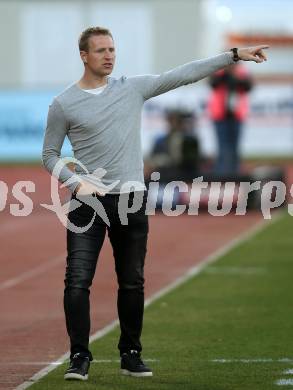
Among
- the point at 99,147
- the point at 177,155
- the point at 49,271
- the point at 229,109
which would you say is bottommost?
Result: the point at 177,155

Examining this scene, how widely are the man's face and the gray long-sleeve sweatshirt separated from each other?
0.48 ft

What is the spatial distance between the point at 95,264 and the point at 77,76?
3589 cm

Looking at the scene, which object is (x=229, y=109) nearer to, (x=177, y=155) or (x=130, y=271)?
(x=177, y=155)

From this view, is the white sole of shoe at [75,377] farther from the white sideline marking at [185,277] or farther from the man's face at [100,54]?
the man's face at [100,54]

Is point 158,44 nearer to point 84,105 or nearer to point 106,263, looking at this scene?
point 106,263

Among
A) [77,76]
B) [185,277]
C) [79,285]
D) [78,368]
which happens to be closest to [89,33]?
[79,285]

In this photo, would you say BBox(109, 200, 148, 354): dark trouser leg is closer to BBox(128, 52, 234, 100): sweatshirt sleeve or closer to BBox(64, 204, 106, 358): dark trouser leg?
BBox(64, 204, 106, 358): dark trouser leg

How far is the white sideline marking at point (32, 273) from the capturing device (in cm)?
1452

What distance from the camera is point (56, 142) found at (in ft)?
29.2

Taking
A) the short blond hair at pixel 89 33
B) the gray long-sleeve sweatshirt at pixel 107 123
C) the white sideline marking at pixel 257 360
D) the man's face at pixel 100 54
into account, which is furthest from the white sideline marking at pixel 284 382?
the short blond hair at pixel 89 33

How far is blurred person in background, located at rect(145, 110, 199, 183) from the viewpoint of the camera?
77.3 feet

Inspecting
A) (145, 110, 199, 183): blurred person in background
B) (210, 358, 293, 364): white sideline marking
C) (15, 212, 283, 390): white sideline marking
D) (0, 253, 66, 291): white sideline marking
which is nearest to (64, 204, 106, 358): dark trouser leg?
(15, 212, 283, 390): white sideline marking

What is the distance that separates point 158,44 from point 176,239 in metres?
26.2

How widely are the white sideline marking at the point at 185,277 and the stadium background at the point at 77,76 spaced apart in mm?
95
